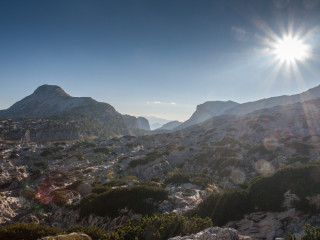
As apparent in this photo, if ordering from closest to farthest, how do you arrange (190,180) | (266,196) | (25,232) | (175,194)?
(25,232) → (266,196) → (175,194) → (190,180)

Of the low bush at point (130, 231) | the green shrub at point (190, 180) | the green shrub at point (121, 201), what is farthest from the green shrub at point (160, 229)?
the green shrub at point (190, 180)

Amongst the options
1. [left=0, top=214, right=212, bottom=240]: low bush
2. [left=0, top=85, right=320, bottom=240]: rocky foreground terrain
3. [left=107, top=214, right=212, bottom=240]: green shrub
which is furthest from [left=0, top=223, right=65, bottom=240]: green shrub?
[left=107, top=214, right=212, bottom=240]: green shrub

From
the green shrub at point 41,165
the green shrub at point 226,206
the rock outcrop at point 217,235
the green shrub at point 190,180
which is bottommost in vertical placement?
the green shrub at point 41,165

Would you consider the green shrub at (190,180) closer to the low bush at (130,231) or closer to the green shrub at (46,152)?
the low bush at (130,231)

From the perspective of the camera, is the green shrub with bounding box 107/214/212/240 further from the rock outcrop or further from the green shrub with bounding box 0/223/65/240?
the green shrub with bounding box 0/223/65/240

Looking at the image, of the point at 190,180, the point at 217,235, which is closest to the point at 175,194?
the point at 190,180

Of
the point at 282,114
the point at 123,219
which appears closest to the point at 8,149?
the point at 123,219

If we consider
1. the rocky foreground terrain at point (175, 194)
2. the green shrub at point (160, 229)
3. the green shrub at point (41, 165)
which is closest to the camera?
the green shrub at point (160, 229)

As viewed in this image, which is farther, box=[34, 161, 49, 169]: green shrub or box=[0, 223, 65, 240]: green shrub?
box=[34, 161, 49, 169]: green shrub

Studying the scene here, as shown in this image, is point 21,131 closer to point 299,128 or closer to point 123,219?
point 123,219

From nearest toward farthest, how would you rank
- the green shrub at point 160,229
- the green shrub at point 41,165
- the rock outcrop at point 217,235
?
the rock outcrop at point 217,235 → the green shrub at point 160,229 → the green shrub at point 41,165

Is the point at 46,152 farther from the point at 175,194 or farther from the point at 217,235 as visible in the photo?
the point at 217,235

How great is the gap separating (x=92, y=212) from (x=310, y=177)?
2061 centimetres

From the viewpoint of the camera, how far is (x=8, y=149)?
53.5 metres
